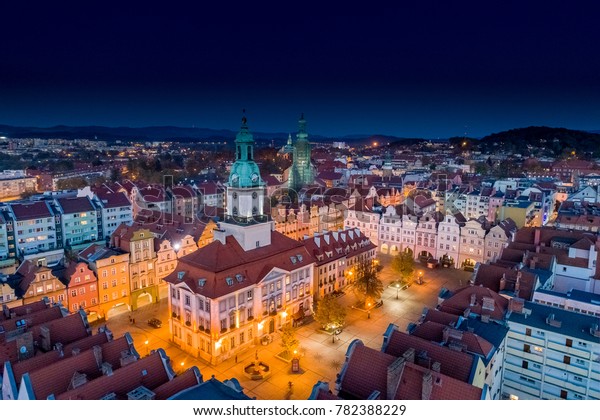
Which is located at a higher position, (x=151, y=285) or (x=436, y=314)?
(x=436, y=314)

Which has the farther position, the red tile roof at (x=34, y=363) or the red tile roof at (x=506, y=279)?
the red tile roof at (x=506, y=279)

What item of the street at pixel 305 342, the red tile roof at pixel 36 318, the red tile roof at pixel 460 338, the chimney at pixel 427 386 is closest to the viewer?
the chimney at pixel 427 386

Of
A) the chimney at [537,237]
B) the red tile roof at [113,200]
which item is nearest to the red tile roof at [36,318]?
the red tile roof at [113,200]

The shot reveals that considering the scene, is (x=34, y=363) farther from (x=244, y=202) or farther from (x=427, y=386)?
(x=244, y=202)

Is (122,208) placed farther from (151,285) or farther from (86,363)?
(86,363)

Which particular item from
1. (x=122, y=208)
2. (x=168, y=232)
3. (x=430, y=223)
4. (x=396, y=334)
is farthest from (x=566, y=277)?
(x=122, y=208)

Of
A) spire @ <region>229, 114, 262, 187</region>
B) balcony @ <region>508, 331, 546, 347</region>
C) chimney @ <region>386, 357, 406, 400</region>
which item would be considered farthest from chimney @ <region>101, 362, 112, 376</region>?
balcony @ <region>508, 331, 546, 347</region>

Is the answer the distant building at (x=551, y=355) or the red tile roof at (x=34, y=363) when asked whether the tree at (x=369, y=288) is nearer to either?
the distant building at (x=551, y=355)
